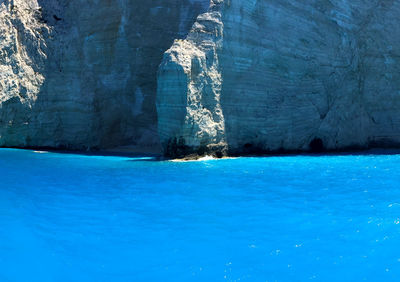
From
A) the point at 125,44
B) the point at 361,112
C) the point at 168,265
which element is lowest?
the point at 168,265

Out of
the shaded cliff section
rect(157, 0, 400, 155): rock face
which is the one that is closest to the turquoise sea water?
rect(157, 0, 400, 155): rock face

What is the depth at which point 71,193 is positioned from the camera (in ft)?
27.6

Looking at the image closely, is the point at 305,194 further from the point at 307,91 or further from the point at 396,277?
the point at 307,91

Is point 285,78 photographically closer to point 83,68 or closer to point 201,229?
point 83,68

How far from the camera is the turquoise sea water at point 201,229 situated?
14.0 ft

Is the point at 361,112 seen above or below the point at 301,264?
above

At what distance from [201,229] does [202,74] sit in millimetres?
11684

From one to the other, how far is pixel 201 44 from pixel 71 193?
10.4 metres

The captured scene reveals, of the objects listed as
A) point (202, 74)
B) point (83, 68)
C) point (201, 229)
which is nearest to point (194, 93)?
point (202, 74)

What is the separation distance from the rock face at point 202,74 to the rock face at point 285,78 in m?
0.05

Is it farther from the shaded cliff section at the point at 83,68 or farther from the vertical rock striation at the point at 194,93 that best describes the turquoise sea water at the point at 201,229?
the shaded cliff section at the point at 83,68

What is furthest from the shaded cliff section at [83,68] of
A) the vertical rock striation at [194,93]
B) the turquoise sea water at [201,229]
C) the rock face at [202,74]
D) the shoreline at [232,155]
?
the turquoise sea water at [201,229]

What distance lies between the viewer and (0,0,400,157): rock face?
1686 centimetres

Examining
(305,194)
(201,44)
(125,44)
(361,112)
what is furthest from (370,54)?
(305,194)
